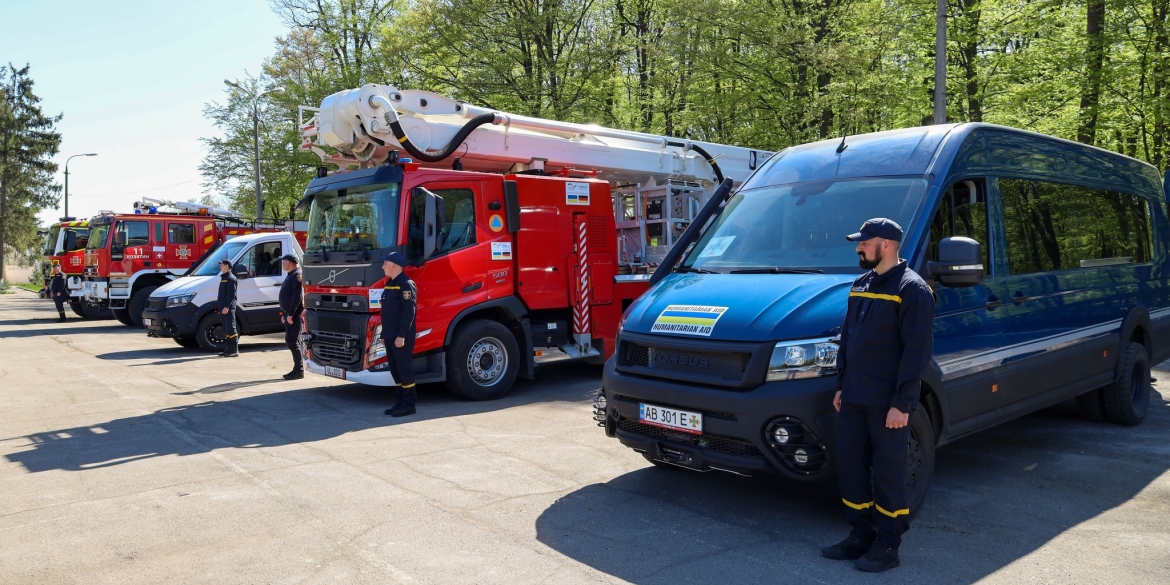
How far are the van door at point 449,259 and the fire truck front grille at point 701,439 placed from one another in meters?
4.35

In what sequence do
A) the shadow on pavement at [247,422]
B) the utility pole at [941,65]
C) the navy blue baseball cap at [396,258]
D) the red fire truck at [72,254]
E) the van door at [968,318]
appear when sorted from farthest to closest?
the red fire truck at [72,254] < the utility pole at [941,65] < the navy blue baseball cap at [396,258] < the shadow on pavement at [247,422] < the van door at [968,318]

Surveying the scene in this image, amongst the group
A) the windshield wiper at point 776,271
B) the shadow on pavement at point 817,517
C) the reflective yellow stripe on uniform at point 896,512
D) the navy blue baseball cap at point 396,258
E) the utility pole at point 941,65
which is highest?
the utility pole at point 941,65

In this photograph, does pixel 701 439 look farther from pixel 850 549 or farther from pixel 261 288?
pixel 261 288

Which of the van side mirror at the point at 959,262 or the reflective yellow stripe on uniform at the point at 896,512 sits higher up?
the van side mirror at the point at 959,262

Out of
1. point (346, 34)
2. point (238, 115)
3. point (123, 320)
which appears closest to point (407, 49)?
point (346, 34)

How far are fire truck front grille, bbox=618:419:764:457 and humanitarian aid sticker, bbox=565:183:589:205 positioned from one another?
569 cm

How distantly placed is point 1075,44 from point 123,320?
23.0 meters

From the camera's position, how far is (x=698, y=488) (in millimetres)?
5660

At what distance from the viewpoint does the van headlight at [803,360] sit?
14.5ft

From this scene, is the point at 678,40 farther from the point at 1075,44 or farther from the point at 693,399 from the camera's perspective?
the point at 693,399

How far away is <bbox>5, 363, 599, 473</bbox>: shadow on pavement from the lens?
7125 millimetres

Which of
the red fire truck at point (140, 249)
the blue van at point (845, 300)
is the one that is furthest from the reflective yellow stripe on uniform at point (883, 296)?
the red fire truck at point (140, 249)

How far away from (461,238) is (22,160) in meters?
62.1

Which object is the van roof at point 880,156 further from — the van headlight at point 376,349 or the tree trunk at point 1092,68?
the tree trunk at point 1092,68
